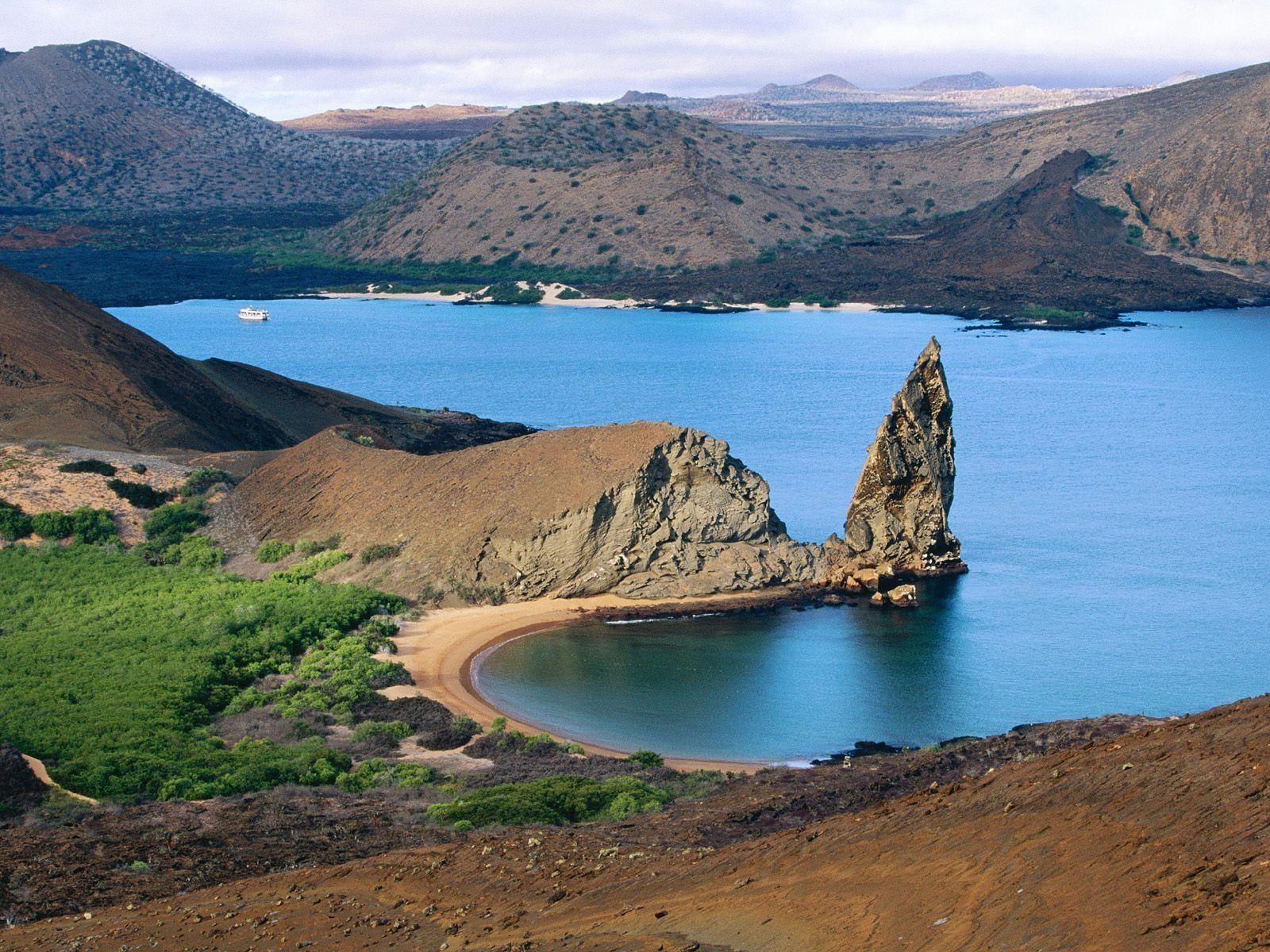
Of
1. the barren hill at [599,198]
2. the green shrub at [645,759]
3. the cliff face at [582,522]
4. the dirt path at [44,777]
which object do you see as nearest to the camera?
the dirt path at [44,777]

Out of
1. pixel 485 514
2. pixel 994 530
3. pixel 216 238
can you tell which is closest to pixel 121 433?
pixel 485 514

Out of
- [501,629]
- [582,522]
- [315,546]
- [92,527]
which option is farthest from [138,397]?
[501,629]

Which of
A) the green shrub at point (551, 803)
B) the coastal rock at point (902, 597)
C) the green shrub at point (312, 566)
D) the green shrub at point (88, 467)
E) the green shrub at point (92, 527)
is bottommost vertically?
the green shrub at point (551, 803)

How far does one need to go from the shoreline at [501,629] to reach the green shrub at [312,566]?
332 centimetres

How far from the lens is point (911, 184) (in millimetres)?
153750

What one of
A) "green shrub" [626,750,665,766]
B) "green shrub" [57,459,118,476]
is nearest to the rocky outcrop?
"green shrub" [626,750,665,766]

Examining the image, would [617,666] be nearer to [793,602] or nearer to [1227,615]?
[793,602]

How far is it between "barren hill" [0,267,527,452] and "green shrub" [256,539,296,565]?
33.5ft

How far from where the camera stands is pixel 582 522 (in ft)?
117

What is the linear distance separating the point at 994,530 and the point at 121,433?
26.2 meters

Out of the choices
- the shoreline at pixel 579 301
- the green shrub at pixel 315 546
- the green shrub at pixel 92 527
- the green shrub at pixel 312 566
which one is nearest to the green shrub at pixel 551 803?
the green shrub at pixel 312 566

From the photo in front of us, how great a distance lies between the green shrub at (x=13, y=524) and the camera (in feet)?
121

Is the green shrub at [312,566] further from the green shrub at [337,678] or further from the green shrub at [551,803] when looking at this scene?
the green shrub at [551,803]

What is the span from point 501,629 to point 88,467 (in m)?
13.7
